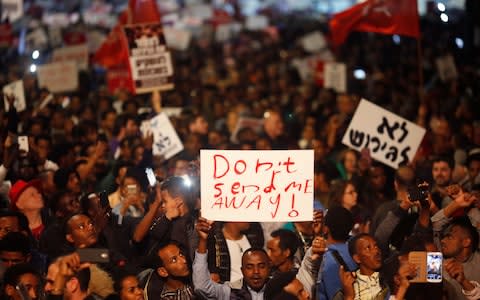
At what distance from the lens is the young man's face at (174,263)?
7.50 meters

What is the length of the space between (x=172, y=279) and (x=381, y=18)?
7190 millimetres

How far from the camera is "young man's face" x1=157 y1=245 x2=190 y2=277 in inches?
295

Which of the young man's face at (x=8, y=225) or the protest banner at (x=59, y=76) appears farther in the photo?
the protest banner at (x=59, y=76)

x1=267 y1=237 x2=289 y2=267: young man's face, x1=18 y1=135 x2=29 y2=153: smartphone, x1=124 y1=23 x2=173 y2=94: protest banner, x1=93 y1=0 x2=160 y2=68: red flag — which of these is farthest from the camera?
x1=93 y1=0 x2=160 y2=68: red flag

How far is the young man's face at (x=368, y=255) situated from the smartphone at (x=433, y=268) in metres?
0.34

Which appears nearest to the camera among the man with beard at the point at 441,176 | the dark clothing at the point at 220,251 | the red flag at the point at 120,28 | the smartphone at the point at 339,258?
the smartphone at the point at 339,258

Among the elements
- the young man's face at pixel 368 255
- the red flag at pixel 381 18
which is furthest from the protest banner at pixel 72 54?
the young man's face at pixel 368 255

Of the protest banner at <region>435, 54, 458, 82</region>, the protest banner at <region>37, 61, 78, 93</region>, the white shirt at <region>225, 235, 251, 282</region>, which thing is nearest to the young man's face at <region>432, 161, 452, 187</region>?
the white shirt at <region>225, 235, 251, 282</region>

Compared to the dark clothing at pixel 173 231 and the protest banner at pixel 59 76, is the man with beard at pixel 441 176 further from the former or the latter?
the protest banner at pixel 59 76

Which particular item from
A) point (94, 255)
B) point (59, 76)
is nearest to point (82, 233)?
point (94, 255)

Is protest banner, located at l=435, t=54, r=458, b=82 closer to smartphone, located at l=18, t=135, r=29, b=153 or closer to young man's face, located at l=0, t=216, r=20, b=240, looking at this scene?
smartphone, located at l=18, t=135, r=29, b=153

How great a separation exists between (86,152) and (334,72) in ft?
24.4

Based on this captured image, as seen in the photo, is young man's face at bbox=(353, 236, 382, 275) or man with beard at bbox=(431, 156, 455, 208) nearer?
young man's face at bbox=(353, 236, 382, 275)

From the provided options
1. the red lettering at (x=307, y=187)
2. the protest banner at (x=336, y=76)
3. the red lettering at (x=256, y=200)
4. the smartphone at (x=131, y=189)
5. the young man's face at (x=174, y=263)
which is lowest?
the young man's face at (x=174, y=263)
